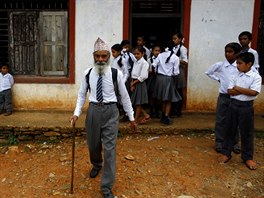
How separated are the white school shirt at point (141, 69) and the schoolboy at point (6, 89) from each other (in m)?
2.76

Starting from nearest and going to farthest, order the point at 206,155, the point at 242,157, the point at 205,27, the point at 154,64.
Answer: the point at 242,157 < the point at 206,155 < the point at 154,64 < the point at 205,27

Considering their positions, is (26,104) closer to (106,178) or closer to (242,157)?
(106,178)

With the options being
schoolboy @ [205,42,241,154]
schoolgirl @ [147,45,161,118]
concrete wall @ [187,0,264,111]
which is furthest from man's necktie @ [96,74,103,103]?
concrete wall @ [187,0,264,111]

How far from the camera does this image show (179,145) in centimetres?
552

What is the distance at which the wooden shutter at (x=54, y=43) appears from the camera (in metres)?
6.92

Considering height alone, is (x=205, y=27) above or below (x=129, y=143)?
above

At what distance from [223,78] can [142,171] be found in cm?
188

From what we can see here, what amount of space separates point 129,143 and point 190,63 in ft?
7.68

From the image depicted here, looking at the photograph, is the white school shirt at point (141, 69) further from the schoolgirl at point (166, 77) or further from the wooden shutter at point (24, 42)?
the wooden shutter at point (24, 42)

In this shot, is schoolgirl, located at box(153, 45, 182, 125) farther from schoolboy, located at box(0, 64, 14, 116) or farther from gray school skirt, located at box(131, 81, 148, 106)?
schoolboy, located at box(0, 64, 14, 116)

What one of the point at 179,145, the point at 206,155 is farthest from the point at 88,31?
the point at 206,155

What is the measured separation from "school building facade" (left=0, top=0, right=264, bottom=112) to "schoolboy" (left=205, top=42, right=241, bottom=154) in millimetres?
1798

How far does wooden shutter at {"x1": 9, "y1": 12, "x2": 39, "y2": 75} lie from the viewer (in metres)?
6.90

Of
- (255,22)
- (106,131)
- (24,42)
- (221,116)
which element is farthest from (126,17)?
(106,131)
